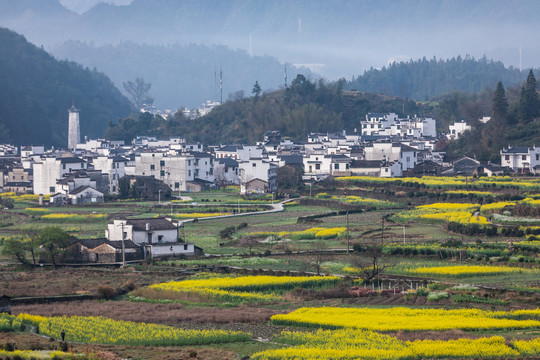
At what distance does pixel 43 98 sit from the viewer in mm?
146125

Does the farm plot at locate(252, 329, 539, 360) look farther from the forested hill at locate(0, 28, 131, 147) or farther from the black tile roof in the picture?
the forested hill at locate(0, 28, 131, 147)

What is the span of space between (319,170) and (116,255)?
4276 cm

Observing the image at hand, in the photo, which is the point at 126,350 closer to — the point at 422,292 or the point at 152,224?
the point at 422,292

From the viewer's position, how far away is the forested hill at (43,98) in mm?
132250

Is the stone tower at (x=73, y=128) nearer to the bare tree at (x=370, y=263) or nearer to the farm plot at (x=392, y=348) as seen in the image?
the bare tree at (x=370, y=263)

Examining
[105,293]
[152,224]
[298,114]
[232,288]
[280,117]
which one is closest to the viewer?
[105,293]

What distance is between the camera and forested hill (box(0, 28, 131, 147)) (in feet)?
434

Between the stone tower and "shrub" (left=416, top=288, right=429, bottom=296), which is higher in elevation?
the stone tower

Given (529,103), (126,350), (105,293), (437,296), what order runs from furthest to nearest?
(529,103) < (105,293) < (437,296) < (126,350)

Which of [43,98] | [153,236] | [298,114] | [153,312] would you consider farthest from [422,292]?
[43,98]

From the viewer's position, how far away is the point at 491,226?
153 feet

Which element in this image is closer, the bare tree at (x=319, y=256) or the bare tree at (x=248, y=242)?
the bare tree at (x=319, y=256)

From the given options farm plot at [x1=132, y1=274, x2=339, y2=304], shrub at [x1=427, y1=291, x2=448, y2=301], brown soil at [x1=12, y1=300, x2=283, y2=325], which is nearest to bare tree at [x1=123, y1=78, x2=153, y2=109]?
farm plot at [x1=132, y1=274, x2=339, y2=304]

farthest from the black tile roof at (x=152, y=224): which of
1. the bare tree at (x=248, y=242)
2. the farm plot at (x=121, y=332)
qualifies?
the farm plot at (x=121, y=332)
